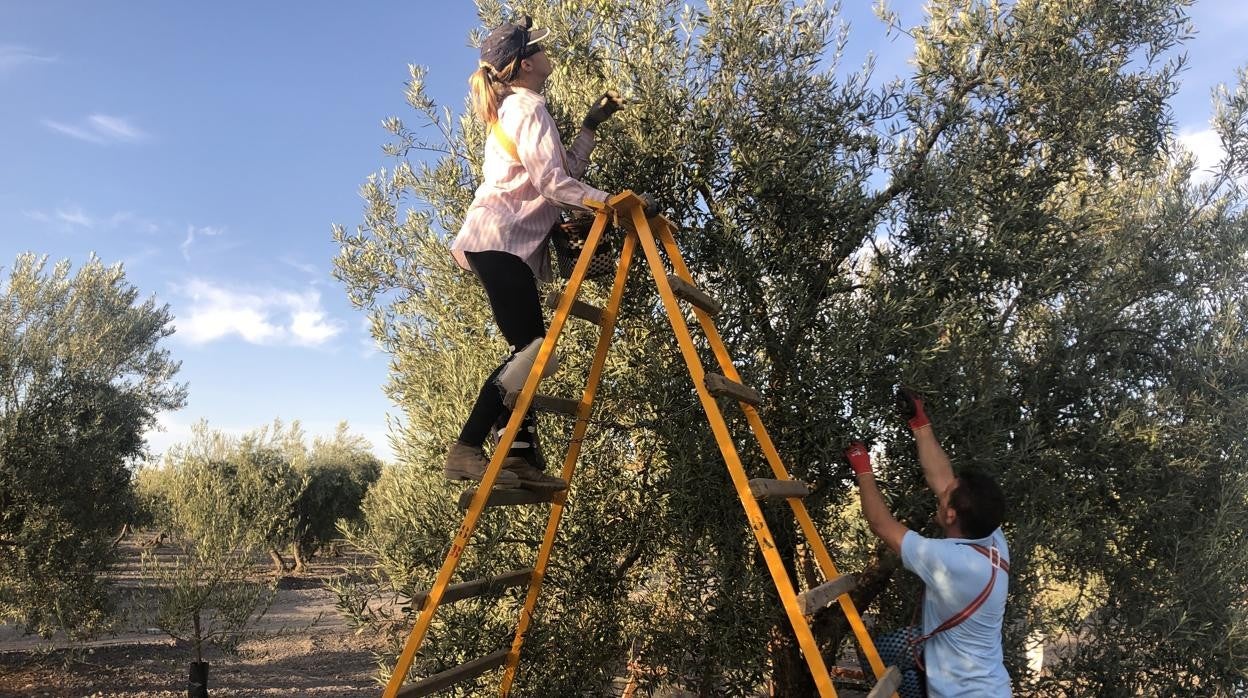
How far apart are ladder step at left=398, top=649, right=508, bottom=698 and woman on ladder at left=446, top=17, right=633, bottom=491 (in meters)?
1.01

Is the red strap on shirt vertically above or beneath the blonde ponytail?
beneath

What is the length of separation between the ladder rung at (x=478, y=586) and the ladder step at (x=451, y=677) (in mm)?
372

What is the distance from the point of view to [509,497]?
3979 mm

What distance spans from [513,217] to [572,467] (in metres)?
1.53

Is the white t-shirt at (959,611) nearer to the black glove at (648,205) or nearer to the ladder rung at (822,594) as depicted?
the ladder rung at (822,594)

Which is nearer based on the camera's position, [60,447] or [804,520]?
[804,520]

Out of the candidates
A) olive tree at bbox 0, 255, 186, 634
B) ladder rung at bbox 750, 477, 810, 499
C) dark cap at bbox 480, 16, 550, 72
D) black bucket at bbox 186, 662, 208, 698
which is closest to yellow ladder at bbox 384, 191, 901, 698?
ladder rung at bbox 750, 477, 810, 499

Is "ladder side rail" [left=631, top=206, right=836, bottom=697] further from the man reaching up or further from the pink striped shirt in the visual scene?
the man reaching up

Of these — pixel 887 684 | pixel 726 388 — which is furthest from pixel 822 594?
pixel 726 388

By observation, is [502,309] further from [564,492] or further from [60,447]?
[60,447]

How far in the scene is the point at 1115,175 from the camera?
277 inches

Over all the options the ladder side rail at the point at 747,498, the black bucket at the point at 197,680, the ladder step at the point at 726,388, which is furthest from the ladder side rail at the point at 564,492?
the black bucket at the point at 197,680

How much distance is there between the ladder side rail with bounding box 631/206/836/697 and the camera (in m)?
3.20

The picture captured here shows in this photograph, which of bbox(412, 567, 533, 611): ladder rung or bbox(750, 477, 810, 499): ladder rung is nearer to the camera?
bbox(750, 477, 810, 499): ladder rung
